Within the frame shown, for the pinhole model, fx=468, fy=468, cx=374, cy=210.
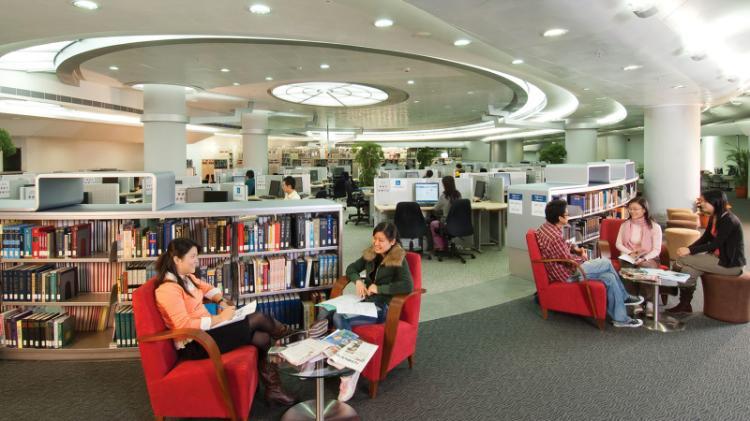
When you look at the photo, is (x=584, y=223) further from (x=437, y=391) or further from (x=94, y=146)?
(x=94, y=146)

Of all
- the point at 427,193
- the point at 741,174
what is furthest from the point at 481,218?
the point at 741,174

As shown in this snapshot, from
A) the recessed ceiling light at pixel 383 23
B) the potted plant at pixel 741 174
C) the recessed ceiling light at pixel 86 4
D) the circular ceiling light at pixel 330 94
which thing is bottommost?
the potted plant at pixel 741 174

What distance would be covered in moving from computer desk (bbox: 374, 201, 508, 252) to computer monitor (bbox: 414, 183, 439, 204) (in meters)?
0.25

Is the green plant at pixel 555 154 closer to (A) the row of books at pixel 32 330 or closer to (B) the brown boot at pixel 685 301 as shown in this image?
(B) the brown boot at pixel 685 301

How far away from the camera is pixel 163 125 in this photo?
12.3 metres

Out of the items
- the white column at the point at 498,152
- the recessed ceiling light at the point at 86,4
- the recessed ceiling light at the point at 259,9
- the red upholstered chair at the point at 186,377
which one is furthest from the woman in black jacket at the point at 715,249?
the white column at the point at 498,152

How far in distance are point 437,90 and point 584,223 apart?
7566mm

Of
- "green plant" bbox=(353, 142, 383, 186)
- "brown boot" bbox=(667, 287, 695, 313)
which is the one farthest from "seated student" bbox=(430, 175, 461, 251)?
"green plant" bbox=(353, 142, 383, 186)

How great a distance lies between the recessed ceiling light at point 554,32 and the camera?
16.3ft

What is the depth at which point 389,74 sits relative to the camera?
35.5ft

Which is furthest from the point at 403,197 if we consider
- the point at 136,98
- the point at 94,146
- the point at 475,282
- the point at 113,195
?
the point at 94,146

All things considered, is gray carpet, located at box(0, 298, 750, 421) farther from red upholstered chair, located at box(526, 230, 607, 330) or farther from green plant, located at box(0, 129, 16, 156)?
green plant, located at box(0, 129, 16, 156)

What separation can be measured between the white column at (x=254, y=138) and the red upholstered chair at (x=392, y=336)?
16.3 meters

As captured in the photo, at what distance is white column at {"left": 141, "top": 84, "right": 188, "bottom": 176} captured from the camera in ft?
39.7
